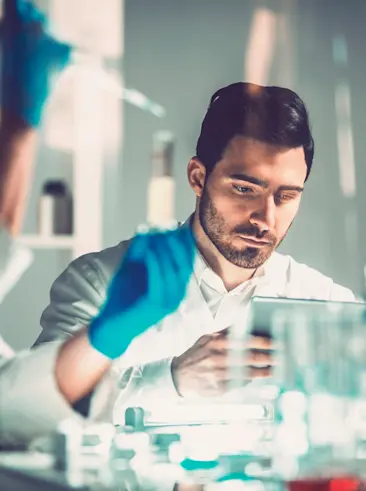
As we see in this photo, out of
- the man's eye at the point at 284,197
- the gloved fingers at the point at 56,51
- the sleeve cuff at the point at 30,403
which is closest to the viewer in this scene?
the sleeve cuff at the point at 30,403

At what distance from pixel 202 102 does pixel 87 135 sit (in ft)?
0.90

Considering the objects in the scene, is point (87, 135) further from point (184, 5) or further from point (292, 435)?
point (292, 435)

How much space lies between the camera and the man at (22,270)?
4.50 feet

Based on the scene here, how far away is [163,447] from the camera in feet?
4.52

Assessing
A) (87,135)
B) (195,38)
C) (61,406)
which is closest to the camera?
(61,406)

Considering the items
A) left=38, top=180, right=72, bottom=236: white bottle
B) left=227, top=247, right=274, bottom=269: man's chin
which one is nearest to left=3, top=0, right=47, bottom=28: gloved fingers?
left=38, top=180, right=72, bottom=236: white bottle

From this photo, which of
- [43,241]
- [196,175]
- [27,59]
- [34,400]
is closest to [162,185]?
[196,175]

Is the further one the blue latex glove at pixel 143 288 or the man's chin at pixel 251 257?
the man's chin at pixel 251 257

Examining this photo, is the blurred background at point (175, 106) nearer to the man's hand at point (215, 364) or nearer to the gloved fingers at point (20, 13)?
the gloved fingers at point (20, 13)

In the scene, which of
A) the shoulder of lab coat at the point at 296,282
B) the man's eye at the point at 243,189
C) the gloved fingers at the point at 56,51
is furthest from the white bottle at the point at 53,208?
the shoulder of lab coat at the point at 296,282

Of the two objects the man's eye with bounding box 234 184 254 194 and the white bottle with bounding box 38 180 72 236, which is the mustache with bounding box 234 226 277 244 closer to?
the man's eye with bounding box 234 184 254 194

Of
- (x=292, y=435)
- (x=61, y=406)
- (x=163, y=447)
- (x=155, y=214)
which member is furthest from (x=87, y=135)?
(x=292, y=435)

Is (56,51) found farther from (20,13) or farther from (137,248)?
(137,248)

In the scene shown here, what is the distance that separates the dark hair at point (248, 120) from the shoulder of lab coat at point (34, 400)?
543mm
